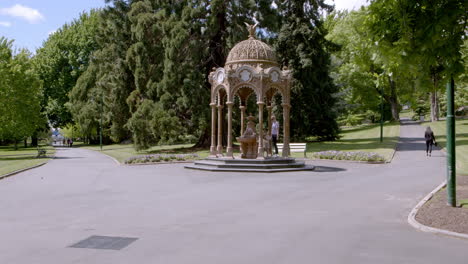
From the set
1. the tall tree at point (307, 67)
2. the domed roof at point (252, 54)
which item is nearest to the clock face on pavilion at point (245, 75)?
the domed roof at point (252, 54)

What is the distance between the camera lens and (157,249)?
6391 mm

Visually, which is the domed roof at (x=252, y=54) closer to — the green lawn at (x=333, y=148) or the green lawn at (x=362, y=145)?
the green lawn at (x=333, y=148)

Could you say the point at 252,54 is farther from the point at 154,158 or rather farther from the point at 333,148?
the point at 333,148

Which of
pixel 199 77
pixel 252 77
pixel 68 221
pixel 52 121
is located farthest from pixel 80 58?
pixel 68 221

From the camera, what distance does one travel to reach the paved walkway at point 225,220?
6125 millimetres

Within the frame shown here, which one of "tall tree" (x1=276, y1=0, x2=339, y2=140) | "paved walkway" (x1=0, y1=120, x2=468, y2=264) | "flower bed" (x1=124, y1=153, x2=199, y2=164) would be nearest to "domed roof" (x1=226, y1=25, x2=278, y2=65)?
"flower bed" (x1=124, y1=153, x2=199, y2=164)

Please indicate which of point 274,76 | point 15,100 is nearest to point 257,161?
point 274,76

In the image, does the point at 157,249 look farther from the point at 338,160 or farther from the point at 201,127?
the point at 201,127

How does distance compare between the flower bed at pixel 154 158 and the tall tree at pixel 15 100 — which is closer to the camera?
the flower bed at pixel 154 158

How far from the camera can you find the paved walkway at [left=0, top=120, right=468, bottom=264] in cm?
612

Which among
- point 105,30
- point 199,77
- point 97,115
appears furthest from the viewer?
point 97,115

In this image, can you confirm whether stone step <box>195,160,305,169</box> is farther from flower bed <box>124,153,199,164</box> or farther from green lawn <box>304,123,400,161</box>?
green lawn <box>304,123,400,161</box>

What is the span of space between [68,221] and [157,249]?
120 inches

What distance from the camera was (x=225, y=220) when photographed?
27.9ft
